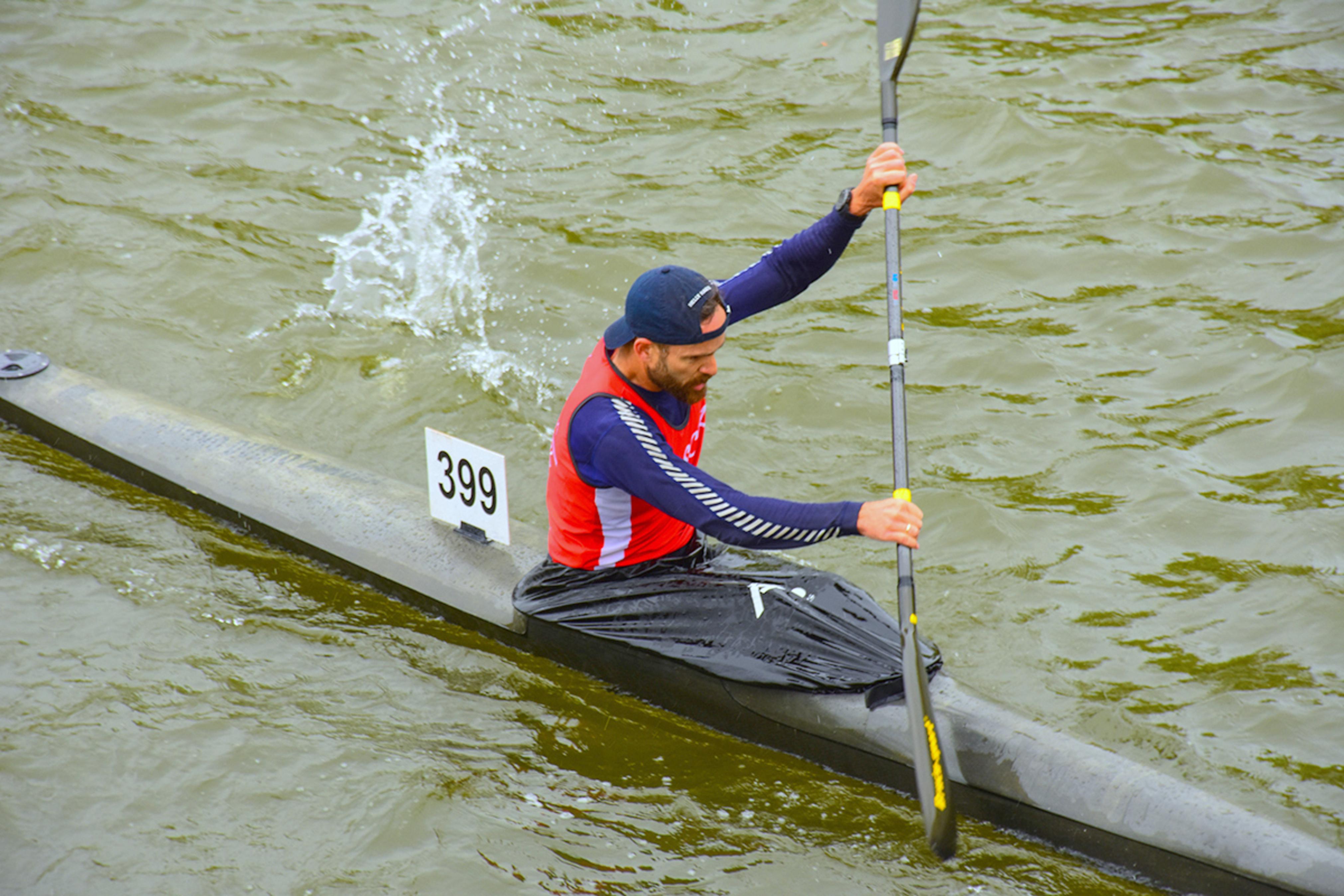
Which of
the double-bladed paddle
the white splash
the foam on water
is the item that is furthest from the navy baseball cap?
the white splash

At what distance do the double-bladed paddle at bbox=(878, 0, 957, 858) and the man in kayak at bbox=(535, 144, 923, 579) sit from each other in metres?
0.13

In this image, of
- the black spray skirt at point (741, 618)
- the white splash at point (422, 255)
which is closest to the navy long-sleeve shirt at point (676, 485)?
the black spray skirt at point (741, 618)

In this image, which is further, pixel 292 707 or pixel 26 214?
pixel 26 214

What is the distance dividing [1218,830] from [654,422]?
1.79 metres

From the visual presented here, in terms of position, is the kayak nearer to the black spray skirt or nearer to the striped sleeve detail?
the black spray skirt

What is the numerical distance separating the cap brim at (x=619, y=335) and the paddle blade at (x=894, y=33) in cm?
145

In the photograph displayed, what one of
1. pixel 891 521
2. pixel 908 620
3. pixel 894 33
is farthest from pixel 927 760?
pixel 894 33

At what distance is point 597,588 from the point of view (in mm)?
3461

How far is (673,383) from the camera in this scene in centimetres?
305

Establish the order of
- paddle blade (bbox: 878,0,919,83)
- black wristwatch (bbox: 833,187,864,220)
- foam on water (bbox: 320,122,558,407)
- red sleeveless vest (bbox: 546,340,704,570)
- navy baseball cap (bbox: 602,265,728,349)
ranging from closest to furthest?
navy baseball cap (bbox: 602,265,728,349), red sleeveless vest (bbox: 546,340,704,570), black wristwatch (bbox: 833,187,864,220), paddle blade (bbox: 878,0,919,83), foam on water (bbox: 320,122,558,407)

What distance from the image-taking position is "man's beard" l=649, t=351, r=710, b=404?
3002 mm

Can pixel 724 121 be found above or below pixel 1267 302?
above

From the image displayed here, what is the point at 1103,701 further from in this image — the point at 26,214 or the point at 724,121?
the point at 26,214

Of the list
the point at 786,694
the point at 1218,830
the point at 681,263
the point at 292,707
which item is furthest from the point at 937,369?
the point at 292,707
